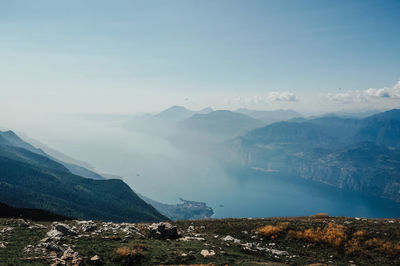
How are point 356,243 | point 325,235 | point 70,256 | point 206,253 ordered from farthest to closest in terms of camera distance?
point 325,235 → point 356,243 → point 206,253 → point 70,256

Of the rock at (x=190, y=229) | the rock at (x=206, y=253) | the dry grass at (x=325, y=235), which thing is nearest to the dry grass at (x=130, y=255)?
the rock at (x=206, y=253)

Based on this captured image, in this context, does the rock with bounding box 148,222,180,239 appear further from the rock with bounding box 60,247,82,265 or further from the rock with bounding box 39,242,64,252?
the rock with bounding box 60,247,82,265

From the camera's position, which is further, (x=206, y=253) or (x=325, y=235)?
(x=325, y=235)

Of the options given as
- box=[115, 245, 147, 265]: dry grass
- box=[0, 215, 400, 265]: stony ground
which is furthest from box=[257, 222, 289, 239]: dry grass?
box=[115, 245, 147, 265]: dry grass

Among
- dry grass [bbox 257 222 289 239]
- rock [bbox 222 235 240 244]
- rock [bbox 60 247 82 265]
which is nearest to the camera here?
rock [bbox 60 247 82 265]

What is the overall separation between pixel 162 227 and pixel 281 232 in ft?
47.0

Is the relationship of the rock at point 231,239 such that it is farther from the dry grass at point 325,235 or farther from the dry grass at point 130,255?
the dry grass at point 130,255

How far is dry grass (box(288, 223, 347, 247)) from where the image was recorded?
25406 mm

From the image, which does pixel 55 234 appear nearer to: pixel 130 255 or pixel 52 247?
pixel 52 247

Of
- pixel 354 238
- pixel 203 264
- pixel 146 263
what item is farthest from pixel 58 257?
pixel 354 238

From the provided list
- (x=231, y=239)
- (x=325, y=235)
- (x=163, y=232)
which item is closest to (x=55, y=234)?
(x=163, y=232)

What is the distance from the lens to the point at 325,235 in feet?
86.6

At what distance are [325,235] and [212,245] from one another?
13.2 m

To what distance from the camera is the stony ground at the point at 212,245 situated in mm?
18373
